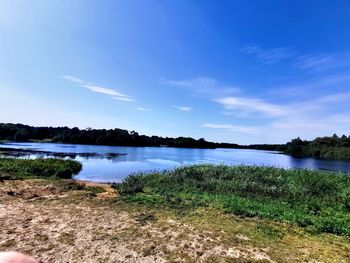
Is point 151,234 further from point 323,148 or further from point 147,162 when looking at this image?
point 323,148

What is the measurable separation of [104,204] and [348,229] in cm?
924

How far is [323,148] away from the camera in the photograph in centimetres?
10906

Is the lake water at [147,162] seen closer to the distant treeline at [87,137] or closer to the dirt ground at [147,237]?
the dirt ground at [147,237]

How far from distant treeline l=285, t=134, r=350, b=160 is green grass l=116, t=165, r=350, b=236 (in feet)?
276

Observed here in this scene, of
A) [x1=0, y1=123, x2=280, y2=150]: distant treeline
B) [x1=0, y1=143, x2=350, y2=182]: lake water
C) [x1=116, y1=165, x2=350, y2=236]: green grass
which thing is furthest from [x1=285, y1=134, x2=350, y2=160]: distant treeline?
[x1=116, y1=165, x2=350, y2=236]: green grass

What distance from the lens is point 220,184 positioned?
18719mm

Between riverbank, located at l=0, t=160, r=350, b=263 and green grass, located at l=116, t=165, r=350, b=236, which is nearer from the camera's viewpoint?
riverbank, located at l=0, t=160, r=350, b=263

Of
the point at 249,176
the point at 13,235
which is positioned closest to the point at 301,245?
the point at 13,235

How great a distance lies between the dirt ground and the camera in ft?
23.1

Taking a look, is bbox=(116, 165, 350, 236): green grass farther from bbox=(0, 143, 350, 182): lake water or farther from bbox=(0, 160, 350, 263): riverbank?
bbox=(0, 143, 350, 182): lake water

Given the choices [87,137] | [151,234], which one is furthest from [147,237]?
[87,137]

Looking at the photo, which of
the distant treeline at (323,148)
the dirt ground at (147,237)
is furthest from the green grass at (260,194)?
the distant treeline at (323,148)

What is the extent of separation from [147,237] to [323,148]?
115585 mm

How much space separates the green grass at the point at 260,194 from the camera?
11.4 metres
